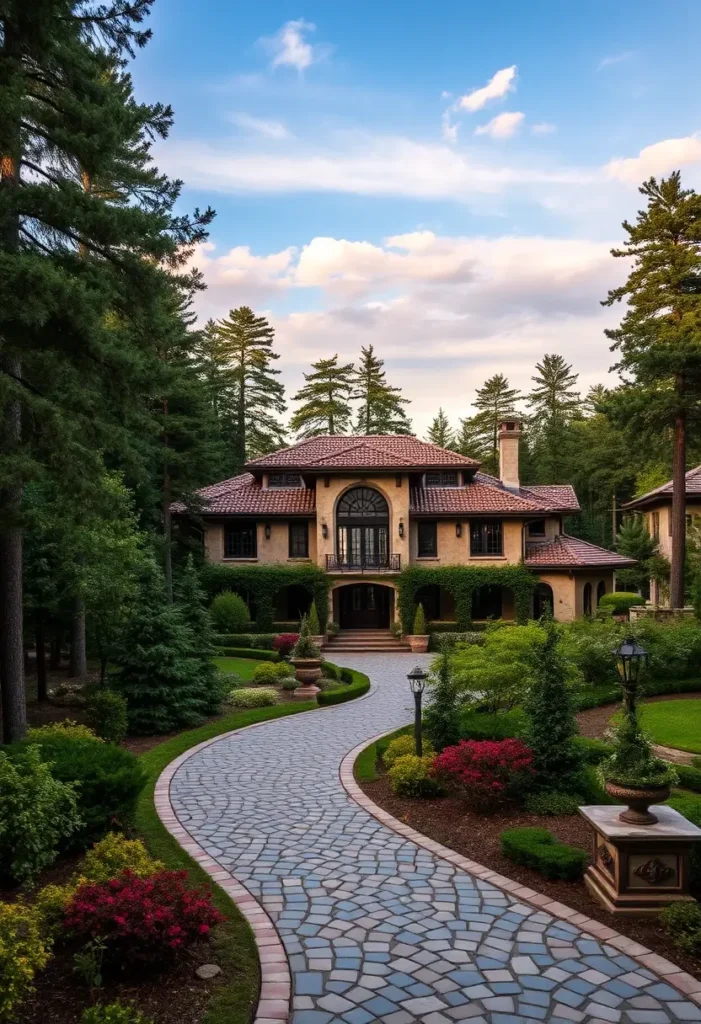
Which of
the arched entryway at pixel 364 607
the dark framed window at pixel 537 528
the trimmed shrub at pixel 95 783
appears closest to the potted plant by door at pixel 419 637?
the arched entryway at pixel 364 607

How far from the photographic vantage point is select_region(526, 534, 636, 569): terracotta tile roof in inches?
1203

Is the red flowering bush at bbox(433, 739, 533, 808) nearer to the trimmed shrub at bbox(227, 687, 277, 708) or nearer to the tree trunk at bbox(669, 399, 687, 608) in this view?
the trimmed shrub at bbox(227, 687, 277, 708)

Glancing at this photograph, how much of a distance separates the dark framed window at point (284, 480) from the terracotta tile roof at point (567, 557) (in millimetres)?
11555

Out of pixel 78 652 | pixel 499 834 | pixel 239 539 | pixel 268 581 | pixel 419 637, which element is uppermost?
pixel 239 539

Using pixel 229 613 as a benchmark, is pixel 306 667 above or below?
below

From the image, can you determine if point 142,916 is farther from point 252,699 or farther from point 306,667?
point 306,667

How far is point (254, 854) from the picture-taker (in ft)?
26.0

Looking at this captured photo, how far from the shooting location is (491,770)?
30.2 ft

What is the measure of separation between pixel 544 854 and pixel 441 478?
2722cm

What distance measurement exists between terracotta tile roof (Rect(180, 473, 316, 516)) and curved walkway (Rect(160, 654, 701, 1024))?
21.9 meters

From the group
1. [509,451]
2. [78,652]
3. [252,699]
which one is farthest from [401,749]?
[509,451]

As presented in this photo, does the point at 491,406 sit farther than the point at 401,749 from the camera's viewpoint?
Yes

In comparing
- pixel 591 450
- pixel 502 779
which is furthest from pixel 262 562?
pixel 591 450

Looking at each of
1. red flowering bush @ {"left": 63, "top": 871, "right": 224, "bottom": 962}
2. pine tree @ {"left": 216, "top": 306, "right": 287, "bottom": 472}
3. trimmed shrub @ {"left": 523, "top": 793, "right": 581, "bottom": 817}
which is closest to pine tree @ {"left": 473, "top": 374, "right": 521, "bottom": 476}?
pine tree @ {"left": 216, "top": 306, "right": 287, "bottom": 472}
